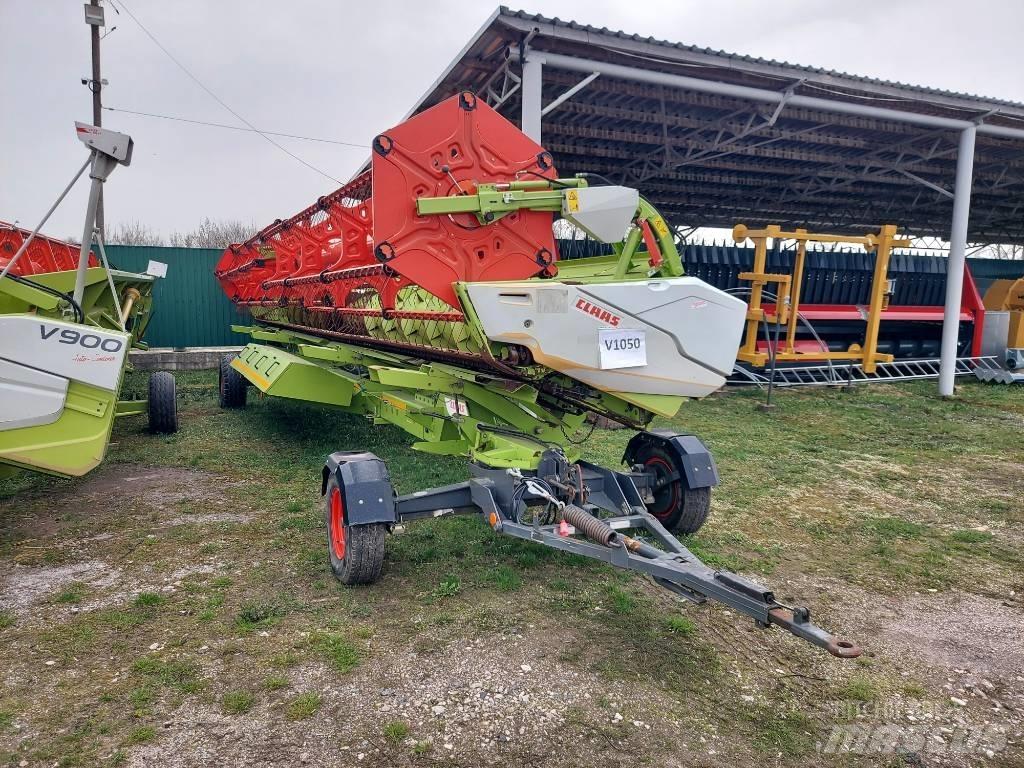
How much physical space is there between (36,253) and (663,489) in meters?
8.40

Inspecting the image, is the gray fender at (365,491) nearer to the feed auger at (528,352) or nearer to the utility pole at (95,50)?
the feed auger at (528,352)

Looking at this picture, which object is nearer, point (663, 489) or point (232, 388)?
point (663, 489)

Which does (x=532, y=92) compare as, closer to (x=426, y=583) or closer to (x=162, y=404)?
(x=162, y=404)

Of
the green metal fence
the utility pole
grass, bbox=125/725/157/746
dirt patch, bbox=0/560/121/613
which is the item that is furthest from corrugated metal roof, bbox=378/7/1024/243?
the utility pole

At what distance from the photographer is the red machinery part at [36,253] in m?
7.79

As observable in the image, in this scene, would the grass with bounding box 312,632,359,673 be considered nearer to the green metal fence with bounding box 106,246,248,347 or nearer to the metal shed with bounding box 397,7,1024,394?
the metal shed with bounding box 397,7,1024,394

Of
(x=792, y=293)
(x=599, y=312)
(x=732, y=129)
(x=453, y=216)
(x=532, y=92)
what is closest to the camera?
(x=599, y=312)

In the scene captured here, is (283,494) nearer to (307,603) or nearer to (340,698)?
(307,603)

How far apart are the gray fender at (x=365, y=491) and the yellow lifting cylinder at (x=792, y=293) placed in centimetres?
775

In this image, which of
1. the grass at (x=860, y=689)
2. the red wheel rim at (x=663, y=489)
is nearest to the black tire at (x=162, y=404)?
the red wheel rim at (x=663, y=489)

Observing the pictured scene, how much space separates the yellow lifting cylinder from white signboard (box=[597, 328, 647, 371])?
23.2 feet

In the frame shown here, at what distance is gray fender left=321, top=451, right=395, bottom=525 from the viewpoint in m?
3.46

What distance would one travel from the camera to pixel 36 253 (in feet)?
27.6

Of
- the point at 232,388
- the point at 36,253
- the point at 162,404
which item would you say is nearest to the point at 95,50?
the point at 36,253
